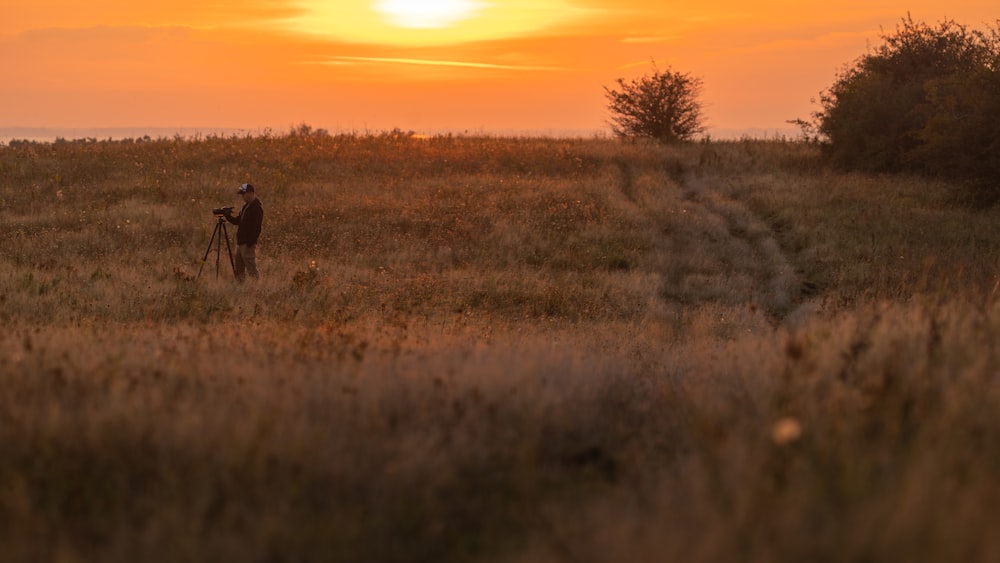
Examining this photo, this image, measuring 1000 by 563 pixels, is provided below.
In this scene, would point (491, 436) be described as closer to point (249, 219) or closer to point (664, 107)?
point (249, 219)

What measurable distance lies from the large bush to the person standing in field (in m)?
21.9

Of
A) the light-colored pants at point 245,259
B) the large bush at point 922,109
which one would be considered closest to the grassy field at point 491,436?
the light-colored pants at point 245,259

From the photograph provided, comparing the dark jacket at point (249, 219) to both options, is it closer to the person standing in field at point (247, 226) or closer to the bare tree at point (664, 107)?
the person standing in field at point (247, 226)

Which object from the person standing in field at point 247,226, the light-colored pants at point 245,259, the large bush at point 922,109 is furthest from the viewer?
the large bush at point 922,109

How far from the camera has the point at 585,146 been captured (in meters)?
37.1

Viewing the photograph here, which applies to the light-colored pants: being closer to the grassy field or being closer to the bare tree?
the grassy field

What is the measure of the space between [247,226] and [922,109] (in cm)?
2682

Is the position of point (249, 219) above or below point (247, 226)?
above

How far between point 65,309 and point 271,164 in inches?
758

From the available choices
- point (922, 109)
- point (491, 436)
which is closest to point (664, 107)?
point (922, 109)

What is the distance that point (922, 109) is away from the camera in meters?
31.5

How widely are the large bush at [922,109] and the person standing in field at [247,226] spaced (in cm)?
2192

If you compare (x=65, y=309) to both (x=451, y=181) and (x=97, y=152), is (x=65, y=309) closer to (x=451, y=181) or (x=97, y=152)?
(x=451, y=181)

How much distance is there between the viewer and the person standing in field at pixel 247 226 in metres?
14.8
